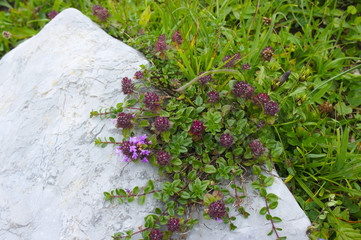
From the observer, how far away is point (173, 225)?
2.11m

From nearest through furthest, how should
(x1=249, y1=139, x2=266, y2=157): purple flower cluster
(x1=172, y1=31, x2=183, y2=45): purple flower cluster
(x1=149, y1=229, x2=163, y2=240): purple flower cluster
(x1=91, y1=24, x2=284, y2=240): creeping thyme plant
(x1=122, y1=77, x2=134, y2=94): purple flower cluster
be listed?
(x1=149, y1=229, x2=163, y2=240): purple flower cluster, (x1=91, y1=24, x2=284, y2=240): creeping thyme plant, (x1=249, y1=139, x2=266, y2=157): purple flower cluster, (x1=122, y1=77, x2=134, y2=94): purple flower cluster, (x1=172, y1=31, x2=183, y2=45): purple flower cluster

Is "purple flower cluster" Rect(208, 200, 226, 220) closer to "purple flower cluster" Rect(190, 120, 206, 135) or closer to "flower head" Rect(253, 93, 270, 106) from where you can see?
"purple flower cluster" Rect(190, 120, 206, 135)

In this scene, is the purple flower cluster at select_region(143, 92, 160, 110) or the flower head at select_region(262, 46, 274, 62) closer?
the purple flower cluster at select_region(143, 92, 160, 110)

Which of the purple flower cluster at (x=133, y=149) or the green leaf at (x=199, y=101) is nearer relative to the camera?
the purple flower cluster at (x=133, y=149)

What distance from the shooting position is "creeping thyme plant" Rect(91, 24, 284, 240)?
2.21m

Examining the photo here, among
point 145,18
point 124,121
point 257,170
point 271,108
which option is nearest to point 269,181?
point 257,170

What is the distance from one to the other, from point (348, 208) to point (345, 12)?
2450 mm

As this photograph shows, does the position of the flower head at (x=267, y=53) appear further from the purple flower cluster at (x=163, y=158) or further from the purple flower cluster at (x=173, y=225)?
the purple flower cluster at (x=173, y=225)

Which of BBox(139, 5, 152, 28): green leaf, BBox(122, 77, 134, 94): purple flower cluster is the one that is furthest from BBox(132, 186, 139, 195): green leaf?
BBox(139, 5, 152, 28): green leaf

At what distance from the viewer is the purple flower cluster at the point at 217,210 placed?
6.84 ft

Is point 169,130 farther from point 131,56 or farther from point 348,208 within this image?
point 348,208

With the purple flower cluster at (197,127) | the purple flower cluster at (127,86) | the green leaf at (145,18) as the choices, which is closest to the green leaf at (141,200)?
the purple flower cluster at (197,127)

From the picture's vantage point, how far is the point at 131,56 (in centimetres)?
309

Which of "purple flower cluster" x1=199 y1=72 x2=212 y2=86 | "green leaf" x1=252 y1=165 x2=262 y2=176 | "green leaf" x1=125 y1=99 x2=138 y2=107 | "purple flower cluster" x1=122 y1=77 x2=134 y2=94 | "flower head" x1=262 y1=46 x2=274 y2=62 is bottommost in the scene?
"green leaf" x1=252 y1=165 x2=262 y2=176
